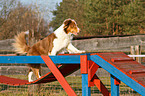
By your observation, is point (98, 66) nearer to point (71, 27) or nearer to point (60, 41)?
point (60, 41)

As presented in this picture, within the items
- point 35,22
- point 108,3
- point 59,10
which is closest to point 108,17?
point 108,3

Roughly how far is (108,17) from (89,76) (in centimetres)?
2377

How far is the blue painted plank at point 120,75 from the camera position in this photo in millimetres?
3006

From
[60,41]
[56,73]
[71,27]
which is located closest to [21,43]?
[60,41]

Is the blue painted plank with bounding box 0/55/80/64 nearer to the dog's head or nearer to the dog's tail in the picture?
the dog's tail

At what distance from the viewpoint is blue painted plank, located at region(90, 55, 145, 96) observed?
301cm

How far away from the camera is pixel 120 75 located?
3.14 metres

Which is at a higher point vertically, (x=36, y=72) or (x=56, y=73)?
(x=36, y=72)

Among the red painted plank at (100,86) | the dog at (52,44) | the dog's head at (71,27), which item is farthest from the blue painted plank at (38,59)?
the dog's head at (71,27)

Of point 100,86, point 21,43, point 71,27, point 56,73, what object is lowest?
point 100,86

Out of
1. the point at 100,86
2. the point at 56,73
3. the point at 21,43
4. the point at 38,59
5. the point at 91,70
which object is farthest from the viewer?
the point at 21,43

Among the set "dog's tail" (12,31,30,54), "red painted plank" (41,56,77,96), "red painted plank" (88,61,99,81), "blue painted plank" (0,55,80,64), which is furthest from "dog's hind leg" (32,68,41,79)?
"red painted plank" (88,61,99,81)

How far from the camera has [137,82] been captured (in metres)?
3.02

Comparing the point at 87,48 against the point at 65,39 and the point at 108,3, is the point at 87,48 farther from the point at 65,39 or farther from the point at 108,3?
the point at 108,3
